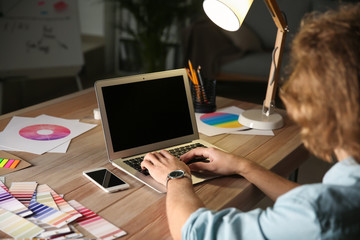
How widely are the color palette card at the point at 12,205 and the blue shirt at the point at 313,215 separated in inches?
17.1

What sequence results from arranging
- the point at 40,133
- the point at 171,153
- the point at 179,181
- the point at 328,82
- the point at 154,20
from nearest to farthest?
1. the point at 328,82
2. the point at 179,181
3. the point at 171,153
4. the point at 40,133
5. the point at 154,20

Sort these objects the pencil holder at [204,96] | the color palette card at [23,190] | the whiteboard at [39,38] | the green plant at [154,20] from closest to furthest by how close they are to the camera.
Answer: the color palette card at [23,190], the pencil holder at [204,96], the whiteboard at [39,38], the green plant at [154,20]

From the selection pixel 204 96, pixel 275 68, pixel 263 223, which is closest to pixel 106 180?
pixel 263 223

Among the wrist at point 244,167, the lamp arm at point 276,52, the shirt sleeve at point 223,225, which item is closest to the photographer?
the shirt sleeve at point 223,225

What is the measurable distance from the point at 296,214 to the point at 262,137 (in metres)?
0.75

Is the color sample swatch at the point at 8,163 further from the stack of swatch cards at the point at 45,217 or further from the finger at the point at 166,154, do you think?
the finger at the point at 166,154

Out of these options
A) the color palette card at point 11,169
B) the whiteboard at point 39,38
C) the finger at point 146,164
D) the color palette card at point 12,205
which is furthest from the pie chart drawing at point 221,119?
the whiteboard at point 39,38

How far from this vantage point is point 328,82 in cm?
73

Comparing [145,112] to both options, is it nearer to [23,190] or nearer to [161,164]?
[161,164]

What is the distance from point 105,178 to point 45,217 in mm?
231

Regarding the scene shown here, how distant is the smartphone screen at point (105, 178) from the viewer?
1.12m

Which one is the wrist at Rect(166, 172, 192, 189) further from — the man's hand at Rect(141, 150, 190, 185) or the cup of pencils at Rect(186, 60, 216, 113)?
the cup of pencils at Rect(186, 60, 216, 113)

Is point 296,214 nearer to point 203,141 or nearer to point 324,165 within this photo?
point 203,141

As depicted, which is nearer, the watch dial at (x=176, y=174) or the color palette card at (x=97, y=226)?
the color palette card at (x=97, y=226)
